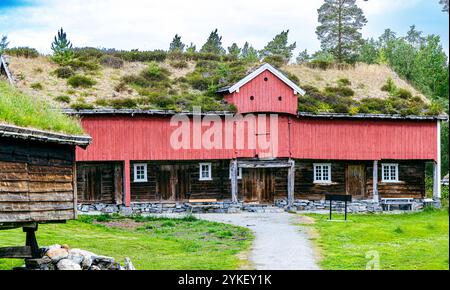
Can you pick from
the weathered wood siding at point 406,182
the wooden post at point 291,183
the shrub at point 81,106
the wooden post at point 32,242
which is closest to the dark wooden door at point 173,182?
the shrub at point 81,106

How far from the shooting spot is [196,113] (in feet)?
151

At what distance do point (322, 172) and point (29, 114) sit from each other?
31346 millimetres

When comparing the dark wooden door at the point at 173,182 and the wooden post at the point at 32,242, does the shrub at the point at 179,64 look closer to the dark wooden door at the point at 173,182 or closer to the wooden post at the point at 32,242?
the dark wooden door at the point at 173,182

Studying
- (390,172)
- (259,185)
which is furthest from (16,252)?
(390,172)

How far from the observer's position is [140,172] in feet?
152

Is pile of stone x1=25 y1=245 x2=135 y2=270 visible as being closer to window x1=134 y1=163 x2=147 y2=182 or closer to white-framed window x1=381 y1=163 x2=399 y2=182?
window x1=134 y1=163 x2=147 y2=182

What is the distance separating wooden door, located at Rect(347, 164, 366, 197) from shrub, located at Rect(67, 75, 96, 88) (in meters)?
16.7

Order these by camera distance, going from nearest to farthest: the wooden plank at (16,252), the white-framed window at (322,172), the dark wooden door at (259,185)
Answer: the wooden plank at (16,252), the dark wooden door at (259,185), the white-framed window at (322,172)

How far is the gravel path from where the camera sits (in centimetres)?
2341

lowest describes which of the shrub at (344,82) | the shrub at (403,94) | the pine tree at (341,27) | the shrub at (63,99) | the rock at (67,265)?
the rock at (67,265)

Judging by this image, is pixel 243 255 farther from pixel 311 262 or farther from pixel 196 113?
pixel 196 113

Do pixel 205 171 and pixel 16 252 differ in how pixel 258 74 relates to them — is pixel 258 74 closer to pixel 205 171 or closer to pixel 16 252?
pixel 205 171

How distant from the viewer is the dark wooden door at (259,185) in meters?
48.4
